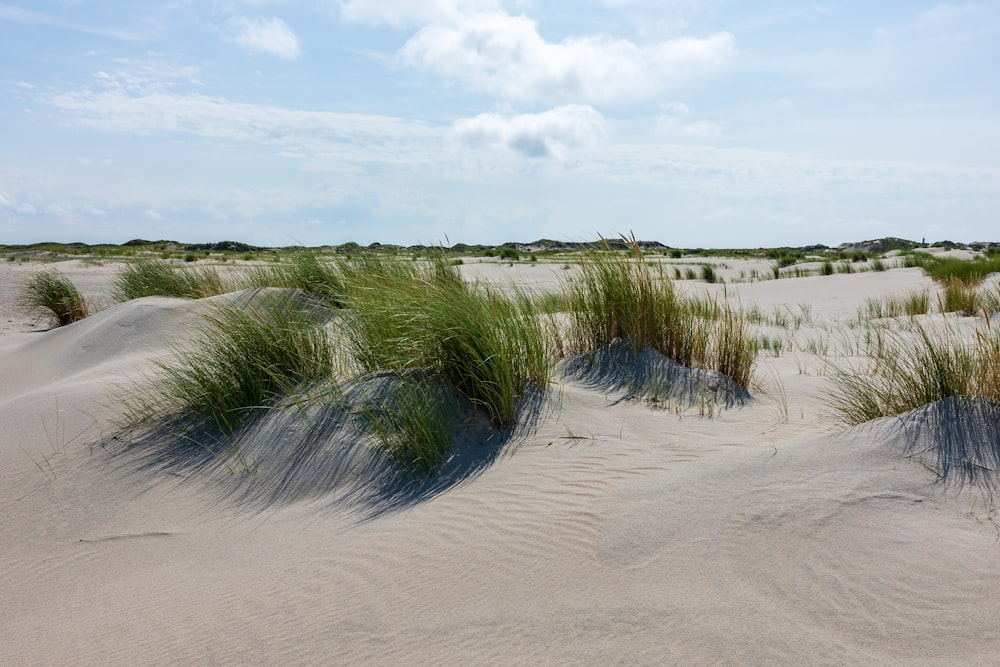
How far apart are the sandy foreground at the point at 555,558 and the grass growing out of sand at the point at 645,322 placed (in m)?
0.94

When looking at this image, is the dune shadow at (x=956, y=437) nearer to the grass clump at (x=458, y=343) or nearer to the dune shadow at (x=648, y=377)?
the dune shadow at (x=648, y=377)

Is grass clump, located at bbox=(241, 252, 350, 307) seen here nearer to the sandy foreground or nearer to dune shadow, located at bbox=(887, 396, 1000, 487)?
the sandy foreground

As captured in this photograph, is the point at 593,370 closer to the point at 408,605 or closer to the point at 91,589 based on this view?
the point at 408,605

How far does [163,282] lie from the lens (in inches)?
443

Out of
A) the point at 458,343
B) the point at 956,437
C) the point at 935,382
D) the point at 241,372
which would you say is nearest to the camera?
the point at 956,437

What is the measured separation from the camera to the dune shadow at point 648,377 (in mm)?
4906

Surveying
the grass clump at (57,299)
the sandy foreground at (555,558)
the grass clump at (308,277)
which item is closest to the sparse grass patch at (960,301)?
the sandy foreground at (555,558)

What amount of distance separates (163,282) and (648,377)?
9203 mm

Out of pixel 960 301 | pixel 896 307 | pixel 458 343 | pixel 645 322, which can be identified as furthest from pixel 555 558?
pixel 896 307

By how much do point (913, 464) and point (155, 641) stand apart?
3306 millimetres

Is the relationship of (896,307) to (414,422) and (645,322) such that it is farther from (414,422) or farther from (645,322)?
(414,422)

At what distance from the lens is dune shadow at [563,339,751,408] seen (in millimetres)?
4906

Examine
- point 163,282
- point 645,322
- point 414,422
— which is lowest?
point 414,422

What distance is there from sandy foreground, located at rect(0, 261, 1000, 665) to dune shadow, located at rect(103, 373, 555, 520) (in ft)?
0.18
